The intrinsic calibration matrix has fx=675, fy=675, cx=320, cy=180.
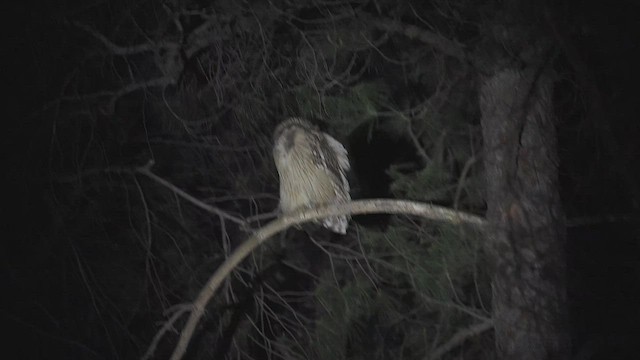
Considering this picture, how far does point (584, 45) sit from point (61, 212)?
3327 mm

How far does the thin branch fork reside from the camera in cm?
293

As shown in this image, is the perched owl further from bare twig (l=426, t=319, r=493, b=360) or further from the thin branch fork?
bare twig (l=426, t=319, r=493, b=360)

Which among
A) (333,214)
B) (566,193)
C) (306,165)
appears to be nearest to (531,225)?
(333,214)

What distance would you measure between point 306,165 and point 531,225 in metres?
1.38

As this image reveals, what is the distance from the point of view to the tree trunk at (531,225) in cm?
301

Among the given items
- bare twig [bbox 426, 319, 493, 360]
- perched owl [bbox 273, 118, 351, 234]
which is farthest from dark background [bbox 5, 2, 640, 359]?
perched owl [bbox 273, 118, 351, 234]

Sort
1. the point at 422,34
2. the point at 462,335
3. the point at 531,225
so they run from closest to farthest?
1. the point at 531,225
2. the point at 422,34
3. the point at 462,335

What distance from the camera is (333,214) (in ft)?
10.1

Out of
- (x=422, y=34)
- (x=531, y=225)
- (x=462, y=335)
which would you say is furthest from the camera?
(x=462, y=335)

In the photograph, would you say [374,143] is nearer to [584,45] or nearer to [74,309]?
[584,45]

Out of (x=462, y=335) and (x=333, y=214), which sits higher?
(x=333, y=214)

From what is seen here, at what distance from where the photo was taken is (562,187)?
3.91 meters

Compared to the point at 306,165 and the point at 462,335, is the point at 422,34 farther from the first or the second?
the point at 462,335

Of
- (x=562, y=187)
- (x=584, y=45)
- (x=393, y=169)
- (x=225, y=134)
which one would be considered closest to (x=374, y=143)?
(x=393, y=169)
